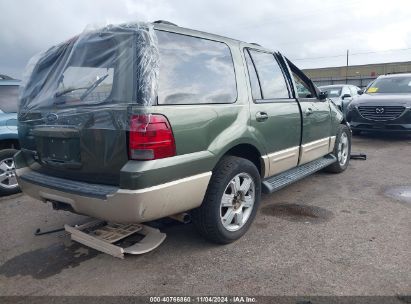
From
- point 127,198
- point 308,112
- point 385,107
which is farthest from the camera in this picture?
point 385,107

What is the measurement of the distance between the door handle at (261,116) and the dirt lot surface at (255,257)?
1.12 metres

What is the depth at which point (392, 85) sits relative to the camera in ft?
31.7

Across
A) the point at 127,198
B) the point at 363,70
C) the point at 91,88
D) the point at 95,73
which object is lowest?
the point at 127,198

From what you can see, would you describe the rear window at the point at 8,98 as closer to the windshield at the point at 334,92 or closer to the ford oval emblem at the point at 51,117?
the ford oval emblem at the point at 51,117

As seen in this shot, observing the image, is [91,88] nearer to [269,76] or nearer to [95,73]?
[95,73]

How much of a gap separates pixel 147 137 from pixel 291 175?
2264mm

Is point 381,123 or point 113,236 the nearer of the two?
point 113,236

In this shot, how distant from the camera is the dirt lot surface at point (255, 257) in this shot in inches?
103

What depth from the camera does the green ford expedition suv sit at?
2535 millimetres


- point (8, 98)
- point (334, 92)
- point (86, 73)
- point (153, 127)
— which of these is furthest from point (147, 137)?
point (334, 92)

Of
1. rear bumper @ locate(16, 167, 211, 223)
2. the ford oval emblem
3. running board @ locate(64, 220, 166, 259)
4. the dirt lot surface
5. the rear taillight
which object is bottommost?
the dirt lot surface

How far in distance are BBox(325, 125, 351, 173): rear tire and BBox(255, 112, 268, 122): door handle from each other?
2308 millimetres

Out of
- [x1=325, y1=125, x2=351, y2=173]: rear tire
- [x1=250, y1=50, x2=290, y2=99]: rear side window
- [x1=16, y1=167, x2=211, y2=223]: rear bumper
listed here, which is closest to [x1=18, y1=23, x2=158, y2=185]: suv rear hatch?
[x1=16, y1=167, x2=211, y2=223]: rear bumper

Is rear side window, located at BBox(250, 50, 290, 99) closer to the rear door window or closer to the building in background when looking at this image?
the rear door window
